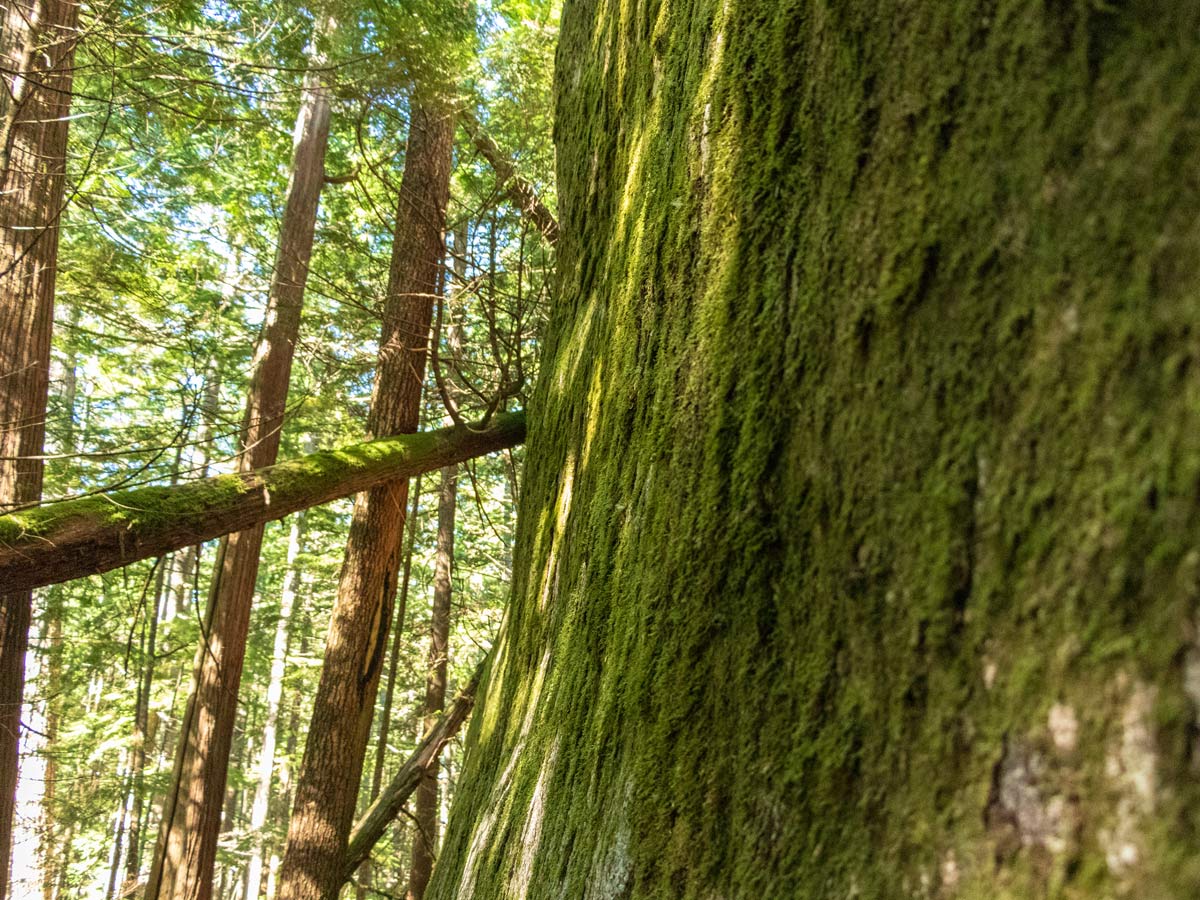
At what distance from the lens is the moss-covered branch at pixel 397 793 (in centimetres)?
650

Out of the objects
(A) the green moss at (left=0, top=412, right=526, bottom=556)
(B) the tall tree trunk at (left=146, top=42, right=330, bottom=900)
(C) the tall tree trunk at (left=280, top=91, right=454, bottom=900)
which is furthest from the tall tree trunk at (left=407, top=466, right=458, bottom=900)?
(A) the green moss at (left=0, top=412, right=526, bottom=556)

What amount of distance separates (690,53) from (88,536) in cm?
375

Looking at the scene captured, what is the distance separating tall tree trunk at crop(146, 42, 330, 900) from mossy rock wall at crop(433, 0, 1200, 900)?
559 centimetres

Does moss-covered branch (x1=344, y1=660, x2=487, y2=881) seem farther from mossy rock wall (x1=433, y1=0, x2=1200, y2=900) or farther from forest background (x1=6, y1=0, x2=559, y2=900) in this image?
mossy rock wall (x1=433, y1=0, x2=1200, y2=900)

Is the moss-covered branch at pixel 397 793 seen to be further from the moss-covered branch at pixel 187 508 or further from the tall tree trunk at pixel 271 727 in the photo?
the tall tree trunk at pixel 271 727

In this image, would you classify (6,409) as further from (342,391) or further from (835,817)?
(835,817)

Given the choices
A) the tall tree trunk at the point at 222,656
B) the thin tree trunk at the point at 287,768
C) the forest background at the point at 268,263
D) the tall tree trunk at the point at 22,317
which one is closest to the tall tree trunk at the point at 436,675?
the forest background at the point at 268,263

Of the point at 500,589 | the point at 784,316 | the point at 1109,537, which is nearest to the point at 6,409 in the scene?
the point at 784,316

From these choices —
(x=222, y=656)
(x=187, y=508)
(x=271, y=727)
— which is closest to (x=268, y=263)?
(x=222, y=656)

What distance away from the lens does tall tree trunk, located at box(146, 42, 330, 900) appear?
23.0ft

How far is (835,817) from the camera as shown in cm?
105

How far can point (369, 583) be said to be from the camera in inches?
254

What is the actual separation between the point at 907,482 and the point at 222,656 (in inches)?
306

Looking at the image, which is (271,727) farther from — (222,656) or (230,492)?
(230,492)
